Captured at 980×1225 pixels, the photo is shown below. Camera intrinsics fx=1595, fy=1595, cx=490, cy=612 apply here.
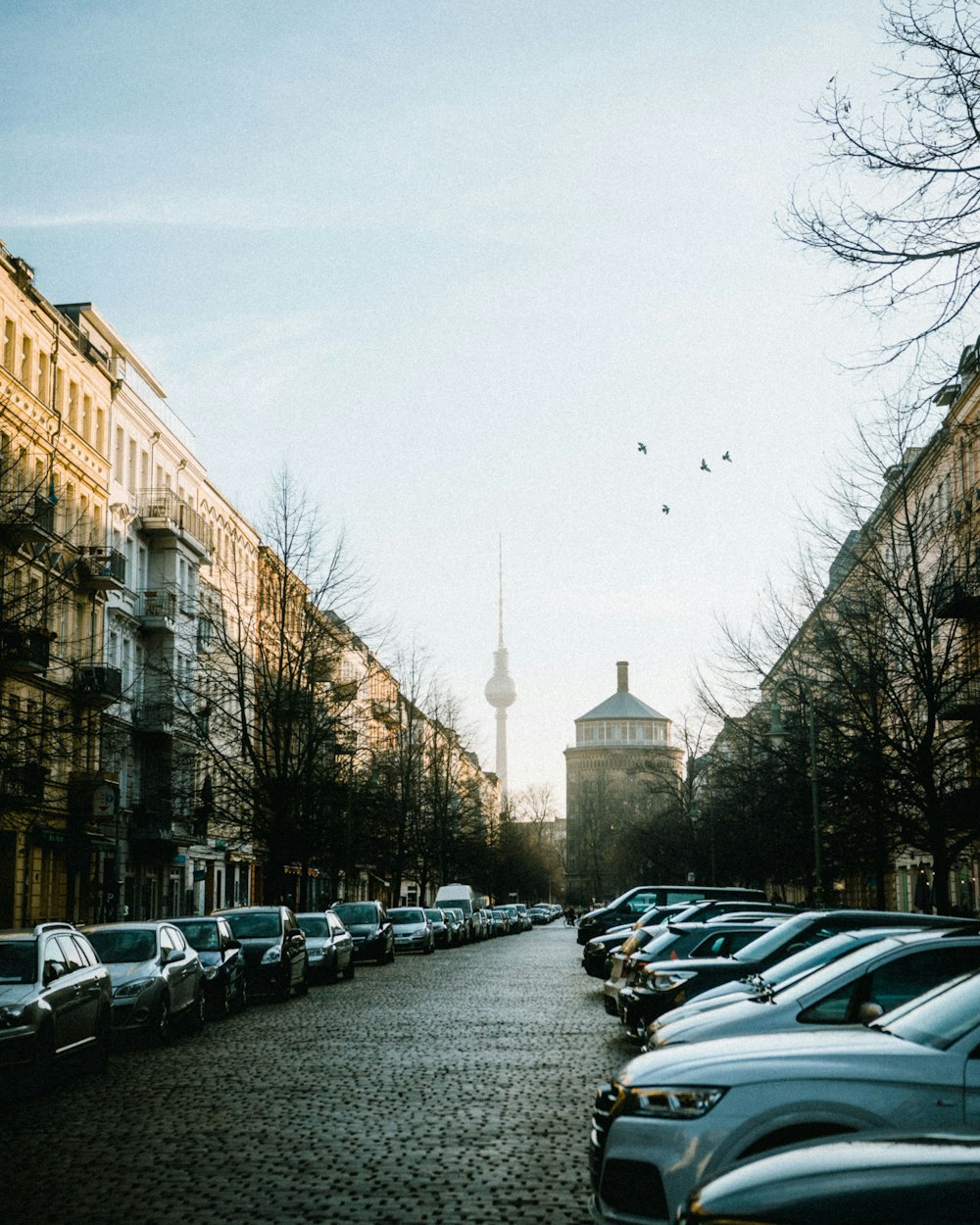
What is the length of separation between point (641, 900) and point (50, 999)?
2668cm

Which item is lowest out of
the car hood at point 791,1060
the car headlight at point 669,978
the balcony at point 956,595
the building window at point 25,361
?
the car headlight at point 669,978

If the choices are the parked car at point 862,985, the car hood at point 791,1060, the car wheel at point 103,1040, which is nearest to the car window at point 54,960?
the car wheel at point 103,1040

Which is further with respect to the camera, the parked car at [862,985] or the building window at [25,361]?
the building window at [25,361]

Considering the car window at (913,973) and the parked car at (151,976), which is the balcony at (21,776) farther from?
the car window at (913,973)

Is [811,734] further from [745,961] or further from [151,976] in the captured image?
[745,961]

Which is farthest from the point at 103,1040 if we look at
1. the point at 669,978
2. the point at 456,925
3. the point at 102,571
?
the point at 456,925

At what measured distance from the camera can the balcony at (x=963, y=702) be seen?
1248 inches

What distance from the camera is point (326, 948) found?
3400cm

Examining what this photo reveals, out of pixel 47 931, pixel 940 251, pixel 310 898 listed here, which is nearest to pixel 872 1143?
pixel 940 251

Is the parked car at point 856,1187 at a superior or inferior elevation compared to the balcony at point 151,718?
inferior

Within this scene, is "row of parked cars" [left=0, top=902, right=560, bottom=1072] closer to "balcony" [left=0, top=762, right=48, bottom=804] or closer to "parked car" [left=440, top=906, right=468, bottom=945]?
"balcony" [left=0, top=762, right=48, bottom=804]

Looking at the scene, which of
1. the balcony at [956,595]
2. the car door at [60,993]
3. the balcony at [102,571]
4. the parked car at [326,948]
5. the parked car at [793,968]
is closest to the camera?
the parked car at [793,968]

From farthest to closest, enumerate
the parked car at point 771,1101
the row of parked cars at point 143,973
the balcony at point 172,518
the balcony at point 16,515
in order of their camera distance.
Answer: the balcony at point 172,518
the balcony at point 16,515
the row of parked cars at point 143,973
the parked car at point 771,1101

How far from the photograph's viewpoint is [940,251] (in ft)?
39.4
